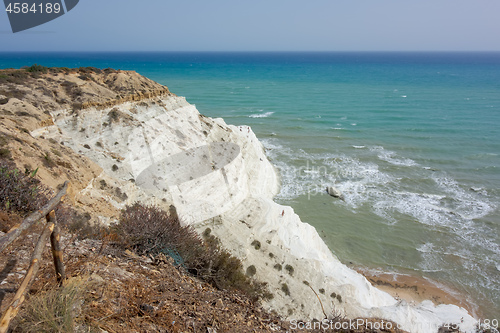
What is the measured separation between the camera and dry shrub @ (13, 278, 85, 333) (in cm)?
397

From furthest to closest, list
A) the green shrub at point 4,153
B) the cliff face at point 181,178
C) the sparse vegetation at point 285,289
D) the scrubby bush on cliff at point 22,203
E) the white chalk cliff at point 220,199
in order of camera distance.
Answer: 1. the white chalk cliff at point 220,199
2. the cliff face at point 181,178
3. the sparse vegetation at point 285,289
4. the green shrub at point 4,153
5. the scrubby bush on cliff at point 22,203

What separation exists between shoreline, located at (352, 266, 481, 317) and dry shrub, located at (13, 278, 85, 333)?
16357 millimetres

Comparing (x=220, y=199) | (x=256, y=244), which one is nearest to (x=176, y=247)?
(x=256, y=244)

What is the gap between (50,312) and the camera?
4.10 metres

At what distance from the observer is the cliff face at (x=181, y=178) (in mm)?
13078

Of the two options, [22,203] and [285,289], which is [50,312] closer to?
[22,203]

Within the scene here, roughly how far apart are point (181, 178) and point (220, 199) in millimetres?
2703

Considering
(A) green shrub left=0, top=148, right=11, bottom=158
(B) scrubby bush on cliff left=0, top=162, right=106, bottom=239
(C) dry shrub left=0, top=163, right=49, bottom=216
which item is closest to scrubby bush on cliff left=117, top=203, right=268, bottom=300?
(B) scrubby bush on cliff left=0, top=162, right=106, bottom=239

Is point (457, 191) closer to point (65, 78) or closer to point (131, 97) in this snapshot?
point (131, 97)

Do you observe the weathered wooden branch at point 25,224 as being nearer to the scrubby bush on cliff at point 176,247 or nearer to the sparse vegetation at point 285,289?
the scrubby bush on cliff at point 176,247

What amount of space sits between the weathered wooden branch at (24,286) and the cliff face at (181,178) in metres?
8.33

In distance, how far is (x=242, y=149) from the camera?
25109mm

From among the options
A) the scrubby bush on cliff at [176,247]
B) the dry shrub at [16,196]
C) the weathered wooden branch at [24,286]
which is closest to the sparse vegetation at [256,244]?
the scrubby bush on cliff at [176,247]

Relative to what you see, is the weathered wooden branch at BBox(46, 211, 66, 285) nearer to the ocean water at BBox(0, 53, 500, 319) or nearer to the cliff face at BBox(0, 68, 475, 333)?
the cliff face at BBox(0, 68, 475, 333)
